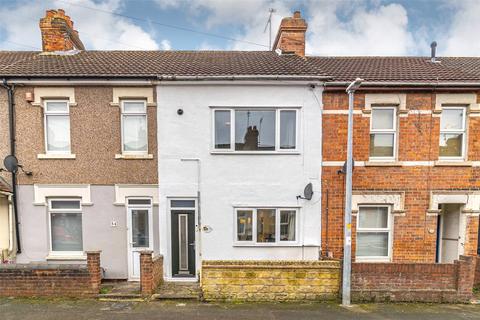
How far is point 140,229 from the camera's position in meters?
7.81

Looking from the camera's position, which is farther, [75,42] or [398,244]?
[75,42]

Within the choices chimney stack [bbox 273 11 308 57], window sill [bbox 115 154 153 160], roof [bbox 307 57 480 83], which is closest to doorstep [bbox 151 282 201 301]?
window sill [bbox 115 154 153 160]

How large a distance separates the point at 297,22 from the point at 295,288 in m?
8.14

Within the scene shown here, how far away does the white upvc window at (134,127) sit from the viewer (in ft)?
25.1

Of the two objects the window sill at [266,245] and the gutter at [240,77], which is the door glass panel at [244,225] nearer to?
the window sill at [266,245]

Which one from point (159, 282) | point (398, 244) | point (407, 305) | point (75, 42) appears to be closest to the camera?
point (407, 305)

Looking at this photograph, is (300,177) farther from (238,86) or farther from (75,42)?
(75,42)

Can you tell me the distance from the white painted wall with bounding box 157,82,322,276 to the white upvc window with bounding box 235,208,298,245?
0.72ft

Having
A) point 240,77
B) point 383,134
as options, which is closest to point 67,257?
point 240,77

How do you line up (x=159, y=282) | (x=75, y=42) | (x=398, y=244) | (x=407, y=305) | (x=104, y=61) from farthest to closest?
(x=75, y=42)
(x=104, y=61)
(x=398, y=244)
(x=159, y=282)
(x=407, y=305)

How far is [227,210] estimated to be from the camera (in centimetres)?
751

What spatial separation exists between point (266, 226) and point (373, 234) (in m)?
3.13

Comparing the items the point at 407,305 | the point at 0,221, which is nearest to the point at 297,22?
the point at 407,305

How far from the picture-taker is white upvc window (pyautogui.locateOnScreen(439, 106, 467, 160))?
7582 mm
